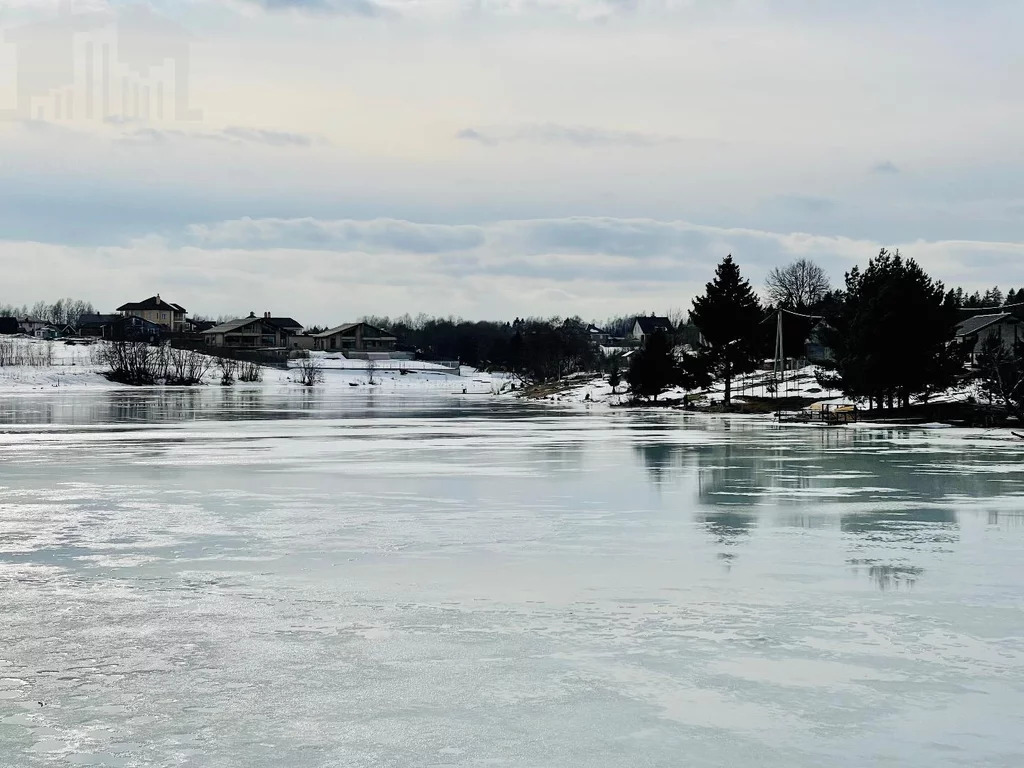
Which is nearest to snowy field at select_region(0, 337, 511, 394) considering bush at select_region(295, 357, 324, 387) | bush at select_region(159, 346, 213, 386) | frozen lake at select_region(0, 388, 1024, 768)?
bush at select_region(295, 357, 324, 387)

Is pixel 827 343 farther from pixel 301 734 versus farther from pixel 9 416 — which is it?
pixel 301 734

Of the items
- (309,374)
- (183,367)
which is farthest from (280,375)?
(183,367)

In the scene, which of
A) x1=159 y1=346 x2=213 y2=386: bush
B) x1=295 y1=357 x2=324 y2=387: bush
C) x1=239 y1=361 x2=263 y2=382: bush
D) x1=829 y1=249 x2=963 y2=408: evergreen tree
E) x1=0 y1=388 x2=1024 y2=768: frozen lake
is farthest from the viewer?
x1=239 y1=361 x2=263 y2=382: bush

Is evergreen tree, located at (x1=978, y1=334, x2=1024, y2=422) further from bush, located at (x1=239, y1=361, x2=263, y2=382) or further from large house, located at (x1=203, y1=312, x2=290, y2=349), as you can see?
large house, located at (x1=203, y1=312, x2=290, y2=349)

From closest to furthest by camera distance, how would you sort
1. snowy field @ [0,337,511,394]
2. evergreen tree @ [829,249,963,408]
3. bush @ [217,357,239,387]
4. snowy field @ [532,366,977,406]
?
evergreen tree @ [829,249,963,408] < snowy field @ [532,366,977,406] < snowy field @ [0,337,511,394] < bush @ [217,357,239,387]

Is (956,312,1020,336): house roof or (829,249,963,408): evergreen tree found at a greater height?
(956,312,1020,336): house roof

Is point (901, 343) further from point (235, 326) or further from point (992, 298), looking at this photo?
point (235, 326)

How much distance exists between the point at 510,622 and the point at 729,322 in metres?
60.9

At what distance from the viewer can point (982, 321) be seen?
281 feet

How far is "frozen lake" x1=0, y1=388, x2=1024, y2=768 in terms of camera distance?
261 inches

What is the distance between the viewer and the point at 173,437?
34531 millimetres

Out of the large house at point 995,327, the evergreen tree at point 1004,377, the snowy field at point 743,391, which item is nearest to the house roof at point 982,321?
the large house at point 995,327

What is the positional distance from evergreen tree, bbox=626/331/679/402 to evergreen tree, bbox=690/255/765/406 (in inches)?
139

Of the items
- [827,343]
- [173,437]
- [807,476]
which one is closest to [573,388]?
[827,343]
